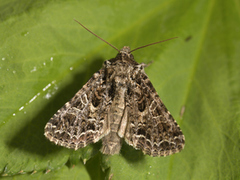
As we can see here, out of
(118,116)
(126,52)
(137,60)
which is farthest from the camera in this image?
(137,60)

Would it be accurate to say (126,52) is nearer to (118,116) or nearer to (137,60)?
(137,60)

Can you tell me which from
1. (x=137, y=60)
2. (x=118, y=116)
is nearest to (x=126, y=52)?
(x=137, y=60)

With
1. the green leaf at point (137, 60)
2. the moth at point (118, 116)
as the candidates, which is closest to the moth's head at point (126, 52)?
the moth at point (118, 116)

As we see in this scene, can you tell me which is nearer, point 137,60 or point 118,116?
point 118,116

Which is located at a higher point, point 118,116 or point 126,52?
point 126,52

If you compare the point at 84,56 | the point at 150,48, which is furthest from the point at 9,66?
the point at 150,48

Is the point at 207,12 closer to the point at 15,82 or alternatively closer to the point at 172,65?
the point at 172,65

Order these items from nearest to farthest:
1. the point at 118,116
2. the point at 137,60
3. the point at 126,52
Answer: the point at 118,116
the point at 126,52
the point at 137,60

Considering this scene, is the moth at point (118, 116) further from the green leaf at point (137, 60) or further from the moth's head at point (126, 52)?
the green leaf at point (137, 60)
